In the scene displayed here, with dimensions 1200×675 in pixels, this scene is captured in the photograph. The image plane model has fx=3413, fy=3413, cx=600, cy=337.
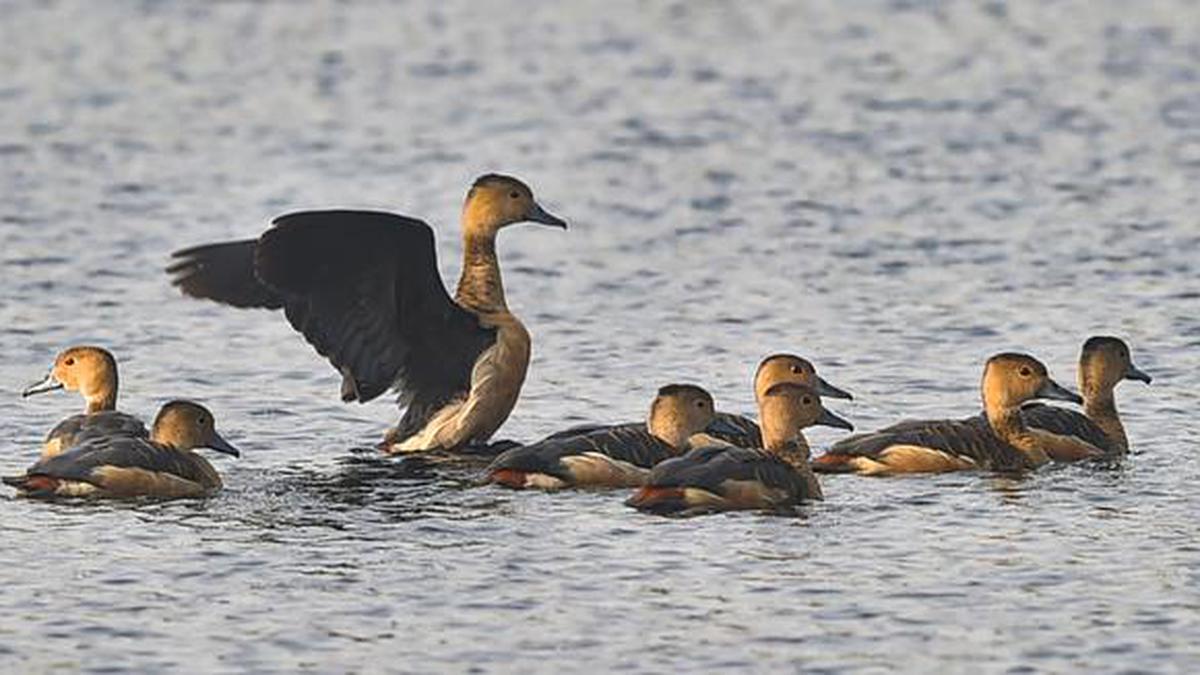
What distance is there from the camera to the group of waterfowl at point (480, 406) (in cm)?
1678

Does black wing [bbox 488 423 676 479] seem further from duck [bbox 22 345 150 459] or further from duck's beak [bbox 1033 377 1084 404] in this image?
duck's beak [bbox 1033 377 1084 404]

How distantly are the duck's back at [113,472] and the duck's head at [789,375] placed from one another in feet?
9.98

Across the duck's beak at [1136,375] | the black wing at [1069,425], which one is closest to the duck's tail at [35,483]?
the black wing at [1069,425]

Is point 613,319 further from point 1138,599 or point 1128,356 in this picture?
point 1138,599

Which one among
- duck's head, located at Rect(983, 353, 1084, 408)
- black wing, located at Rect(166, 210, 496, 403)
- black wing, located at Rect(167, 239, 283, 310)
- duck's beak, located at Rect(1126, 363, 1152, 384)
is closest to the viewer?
black wing, located at Rect(166, 210, 496, 403)

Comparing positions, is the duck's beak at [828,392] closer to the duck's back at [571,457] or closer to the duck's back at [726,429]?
the duck's back at [726,429]

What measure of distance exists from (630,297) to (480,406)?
4843mm

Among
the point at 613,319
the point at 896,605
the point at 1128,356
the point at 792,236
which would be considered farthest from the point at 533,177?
the point at 896,605

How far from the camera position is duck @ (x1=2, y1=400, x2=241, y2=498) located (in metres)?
16.7

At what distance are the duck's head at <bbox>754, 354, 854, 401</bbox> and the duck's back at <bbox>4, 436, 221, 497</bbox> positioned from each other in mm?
3041

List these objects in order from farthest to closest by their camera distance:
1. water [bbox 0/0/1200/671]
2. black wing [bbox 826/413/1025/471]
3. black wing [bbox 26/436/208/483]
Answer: black wing [bbox 826/413/1025/471]
black wing [bbox 26/436/208/483]
water [bbox 0/0/1200/671]

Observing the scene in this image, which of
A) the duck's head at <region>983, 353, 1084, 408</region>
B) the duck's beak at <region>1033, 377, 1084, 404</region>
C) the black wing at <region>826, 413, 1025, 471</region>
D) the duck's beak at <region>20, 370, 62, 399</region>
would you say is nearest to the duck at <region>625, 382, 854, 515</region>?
the black wing at <region>826, 413, 1025, 471</region>

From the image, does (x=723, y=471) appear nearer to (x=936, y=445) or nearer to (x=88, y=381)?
(x=936, y=445)

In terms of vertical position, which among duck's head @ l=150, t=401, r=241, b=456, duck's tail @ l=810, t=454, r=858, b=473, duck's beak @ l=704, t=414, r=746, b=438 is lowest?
duck's tail @ l=810, t=454, r=858, b=473
